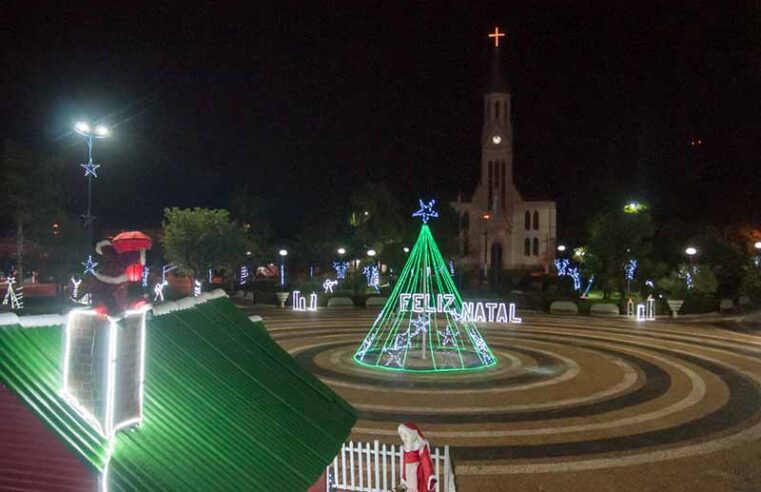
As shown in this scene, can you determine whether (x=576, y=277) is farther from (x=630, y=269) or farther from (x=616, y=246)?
(x=630, y=269)

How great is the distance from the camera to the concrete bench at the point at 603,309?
143 feet

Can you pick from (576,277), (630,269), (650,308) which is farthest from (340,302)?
(576,277)

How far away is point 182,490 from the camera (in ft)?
21.9

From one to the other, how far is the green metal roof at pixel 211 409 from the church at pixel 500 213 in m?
69.6

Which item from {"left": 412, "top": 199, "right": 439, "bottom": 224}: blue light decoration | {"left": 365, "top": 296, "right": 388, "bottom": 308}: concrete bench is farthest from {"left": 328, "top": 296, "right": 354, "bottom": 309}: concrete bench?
{"left": 412, "top": 199, "right": 439, "bottom": 224}: blue light decoration

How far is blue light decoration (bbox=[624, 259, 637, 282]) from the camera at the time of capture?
165 ft

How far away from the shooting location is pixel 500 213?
8081 cm

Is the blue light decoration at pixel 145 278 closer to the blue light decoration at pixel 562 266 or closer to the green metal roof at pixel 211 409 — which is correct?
the green metal roof at pixel 211 409

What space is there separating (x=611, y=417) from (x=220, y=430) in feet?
Result: 39.8

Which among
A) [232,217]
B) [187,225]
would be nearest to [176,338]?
[187,225]

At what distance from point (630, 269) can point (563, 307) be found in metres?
9.05

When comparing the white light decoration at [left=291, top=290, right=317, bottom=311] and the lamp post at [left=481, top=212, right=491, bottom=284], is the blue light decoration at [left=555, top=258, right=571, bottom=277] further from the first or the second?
the white light decoration at [left=291, top=290, right=317, bottom=311]

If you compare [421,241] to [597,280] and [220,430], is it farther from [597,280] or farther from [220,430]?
[597,280]

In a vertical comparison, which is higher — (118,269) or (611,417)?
(118,269)
